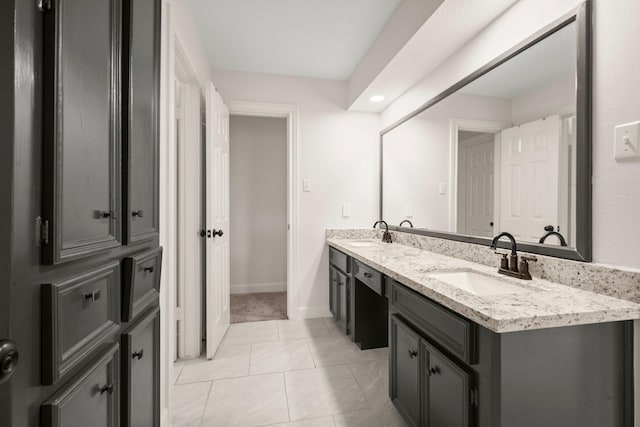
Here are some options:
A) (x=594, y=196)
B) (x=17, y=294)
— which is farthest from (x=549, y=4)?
(x=17, y=294)

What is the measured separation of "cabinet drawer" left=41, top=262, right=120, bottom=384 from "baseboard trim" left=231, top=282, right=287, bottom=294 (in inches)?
121

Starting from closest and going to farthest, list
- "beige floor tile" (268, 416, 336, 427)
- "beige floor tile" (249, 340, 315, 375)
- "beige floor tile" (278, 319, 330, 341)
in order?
"beige floor tile" (268, 416, 336, 427)
"beige floor tile" (249, 340, 315, 375)
"beige floor tile" (278, 319, 330, 341)

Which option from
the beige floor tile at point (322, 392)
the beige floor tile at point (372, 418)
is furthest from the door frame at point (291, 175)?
the beige floor tile at point (372, 418)

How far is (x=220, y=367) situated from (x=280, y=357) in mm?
418

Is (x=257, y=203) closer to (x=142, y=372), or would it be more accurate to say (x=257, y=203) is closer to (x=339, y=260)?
(x=339, y=260)

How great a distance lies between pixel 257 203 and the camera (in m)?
3.87

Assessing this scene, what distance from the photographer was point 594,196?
1.05 metres

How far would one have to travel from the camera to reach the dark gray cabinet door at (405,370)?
1.26 m

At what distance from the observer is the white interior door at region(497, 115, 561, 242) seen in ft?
4.02

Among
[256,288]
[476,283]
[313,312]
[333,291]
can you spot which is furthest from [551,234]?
[256,288]

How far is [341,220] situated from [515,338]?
2153mm

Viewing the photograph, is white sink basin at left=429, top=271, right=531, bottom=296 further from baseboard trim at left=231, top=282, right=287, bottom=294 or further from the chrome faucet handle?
baseboard trim at left=231, top=282, right=287, bottom=294

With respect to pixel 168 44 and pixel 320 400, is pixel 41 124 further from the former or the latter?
pixel 320 400

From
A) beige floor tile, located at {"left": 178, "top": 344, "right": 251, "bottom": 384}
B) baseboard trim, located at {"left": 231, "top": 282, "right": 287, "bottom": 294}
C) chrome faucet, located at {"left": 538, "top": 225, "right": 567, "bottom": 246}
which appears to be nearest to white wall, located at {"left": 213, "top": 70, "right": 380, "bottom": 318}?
beige floor tile, located at {"left": 178, "top": 344, "right": 251, "bottom": 384}
